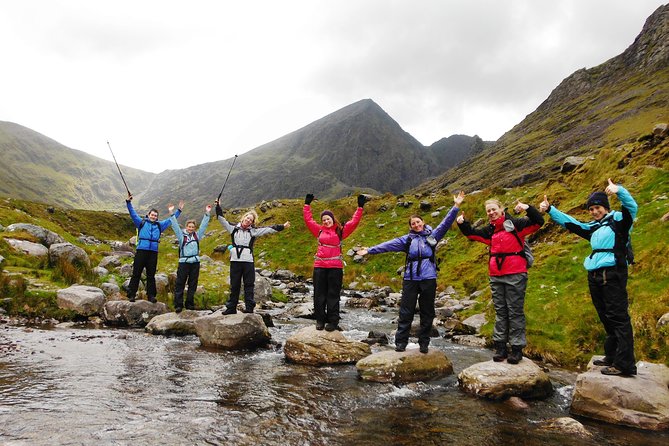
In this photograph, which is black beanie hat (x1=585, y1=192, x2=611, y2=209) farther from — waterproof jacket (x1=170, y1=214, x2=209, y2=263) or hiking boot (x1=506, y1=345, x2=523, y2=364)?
waterproof jacket (x1=170, y1=214, x2=209, y2=263)

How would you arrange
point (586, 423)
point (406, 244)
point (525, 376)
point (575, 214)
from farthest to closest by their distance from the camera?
point (575, 214) → point (406, 244) → point (525, 376) → point (586, 423)

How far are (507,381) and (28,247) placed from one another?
2413cm

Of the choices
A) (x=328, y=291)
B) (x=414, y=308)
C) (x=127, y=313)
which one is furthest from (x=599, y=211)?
(x=127, y=313)

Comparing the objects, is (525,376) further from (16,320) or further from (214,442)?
(16,320)

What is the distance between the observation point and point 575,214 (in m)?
20.9

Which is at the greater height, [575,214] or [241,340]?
[575,214]

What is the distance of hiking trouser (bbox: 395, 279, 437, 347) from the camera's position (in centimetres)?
1027

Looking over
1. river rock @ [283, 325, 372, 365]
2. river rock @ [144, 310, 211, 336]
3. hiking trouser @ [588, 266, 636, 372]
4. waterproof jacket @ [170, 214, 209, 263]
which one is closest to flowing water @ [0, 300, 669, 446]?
river rock @ [283, 325, 372, 365]

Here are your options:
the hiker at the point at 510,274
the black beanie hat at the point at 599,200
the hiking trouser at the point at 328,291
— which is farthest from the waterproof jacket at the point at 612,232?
the hiking trouser at the point at 328,291

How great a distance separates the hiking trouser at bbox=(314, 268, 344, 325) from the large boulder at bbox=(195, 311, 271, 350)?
8.32ft

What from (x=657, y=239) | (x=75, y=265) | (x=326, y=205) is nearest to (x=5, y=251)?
(x=75, y=265)

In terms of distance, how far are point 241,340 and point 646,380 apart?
10448 mm

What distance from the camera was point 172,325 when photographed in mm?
14180

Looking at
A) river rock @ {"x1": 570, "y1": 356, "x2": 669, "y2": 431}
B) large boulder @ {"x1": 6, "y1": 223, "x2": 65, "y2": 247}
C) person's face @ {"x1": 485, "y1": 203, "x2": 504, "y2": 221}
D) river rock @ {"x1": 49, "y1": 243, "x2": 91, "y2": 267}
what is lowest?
river rock @ {"x1": 570, "y1": 356, "x2": 669, "y2": 431}
